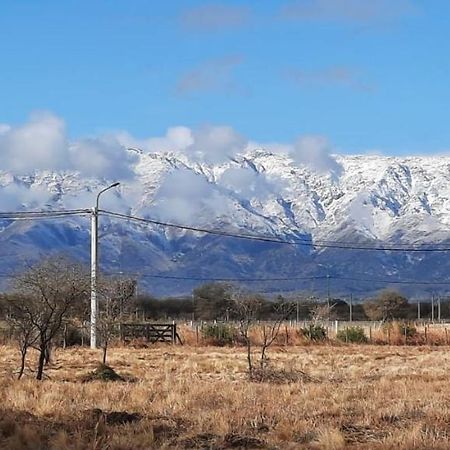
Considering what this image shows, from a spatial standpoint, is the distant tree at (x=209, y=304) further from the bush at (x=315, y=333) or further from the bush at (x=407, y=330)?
the bush at (x=315, y=333)

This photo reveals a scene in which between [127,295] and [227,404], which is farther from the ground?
[127,295]

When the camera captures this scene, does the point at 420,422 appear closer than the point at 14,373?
Yes

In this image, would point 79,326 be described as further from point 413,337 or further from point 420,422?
point 420,422

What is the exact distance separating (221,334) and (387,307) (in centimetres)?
4949

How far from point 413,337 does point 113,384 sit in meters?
32.8

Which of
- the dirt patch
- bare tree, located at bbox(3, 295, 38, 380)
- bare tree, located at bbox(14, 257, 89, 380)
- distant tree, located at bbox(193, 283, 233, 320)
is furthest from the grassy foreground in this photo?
distant tree, located at bbox(193, 283, 233, 320)

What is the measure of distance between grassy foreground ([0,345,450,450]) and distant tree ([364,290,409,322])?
71.0 m

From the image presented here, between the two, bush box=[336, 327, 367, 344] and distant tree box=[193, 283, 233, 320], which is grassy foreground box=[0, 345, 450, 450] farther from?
distant tree box=[193, 283, 233, 320]

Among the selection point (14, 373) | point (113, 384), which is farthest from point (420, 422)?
point (14, 373)

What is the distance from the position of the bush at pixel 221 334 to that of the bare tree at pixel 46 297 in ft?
85.9

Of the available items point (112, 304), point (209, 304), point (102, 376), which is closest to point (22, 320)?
point (102, 376)

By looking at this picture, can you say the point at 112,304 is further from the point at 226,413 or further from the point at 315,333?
the point at 226,413

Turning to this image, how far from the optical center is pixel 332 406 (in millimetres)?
19078

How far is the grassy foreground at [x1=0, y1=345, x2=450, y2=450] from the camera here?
588 inches
